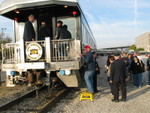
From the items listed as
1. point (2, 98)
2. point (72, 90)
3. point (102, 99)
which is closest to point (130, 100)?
point (102, 99)

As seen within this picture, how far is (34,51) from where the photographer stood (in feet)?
20.9

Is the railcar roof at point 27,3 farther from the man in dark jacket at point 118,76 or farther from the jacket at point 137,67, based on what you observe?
the jacket at point 137,67

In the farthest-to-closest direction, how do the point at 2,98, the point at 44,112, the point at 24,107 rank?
the point at 2,98, the point at 24,107, the point at 44,112

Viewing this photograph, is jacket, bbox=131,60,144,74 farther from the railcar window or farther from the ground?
the railcar window

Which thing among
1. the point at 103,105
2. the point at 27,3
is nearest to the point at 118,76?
the point at 103,105

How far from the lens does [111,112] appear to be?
5254 millimetres

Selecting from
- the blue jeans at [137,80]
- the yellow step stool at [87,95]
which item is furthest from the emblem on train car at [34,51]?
the blue jeans at [137,80]

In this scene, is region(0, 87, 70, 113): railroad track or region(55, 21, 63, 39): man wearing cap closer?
region(0, 87, 70, 113): railroad track

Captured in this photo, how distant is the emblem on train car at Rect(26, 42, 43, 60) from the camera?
629 centimetres

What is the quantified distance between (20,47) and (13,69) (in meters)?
0.78

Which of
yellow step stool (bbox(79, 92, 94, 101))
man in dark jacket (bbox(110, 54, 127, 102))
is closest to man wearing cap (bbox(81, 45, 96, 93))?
yellow step stool (bbox(79, 92, 94, 101))

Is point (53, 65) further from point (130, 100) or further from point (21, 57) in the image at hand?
point (130, 100)

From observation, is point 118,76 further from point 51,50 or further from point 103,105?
point 51,50

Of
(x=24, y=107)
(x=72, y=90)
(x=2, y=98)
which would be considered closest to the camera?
(x=24, y=107)
